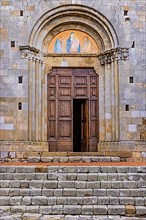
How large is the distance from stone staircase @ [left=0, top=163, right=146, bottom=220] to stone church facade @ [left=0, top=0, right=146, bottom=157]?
15.3 ft

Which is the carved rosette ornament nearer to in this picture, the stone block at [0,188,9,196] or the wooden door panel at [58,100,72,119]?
the wooden door panel at [58,100,72,119]

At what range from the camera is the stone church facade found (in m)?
14.7

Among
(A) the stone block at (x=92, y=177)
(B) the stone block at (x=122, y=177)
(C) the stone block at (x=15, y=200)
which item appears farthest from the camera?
(B) the stone block at (x=122, y=177)

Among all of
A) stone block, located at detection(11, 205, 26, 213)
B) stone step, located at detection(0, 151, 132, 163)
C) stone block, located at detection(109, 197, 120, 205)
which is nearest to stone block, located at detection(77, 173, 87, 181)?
stone block, located at detection(109, 197, 120, 205)

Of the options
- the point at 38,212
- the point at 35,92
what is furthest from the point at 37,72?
the point at 38,212

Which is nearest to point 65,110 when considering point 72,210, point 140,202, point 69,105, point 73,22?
point 69,105

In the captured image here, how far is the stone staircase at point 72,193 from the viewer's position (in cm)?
827

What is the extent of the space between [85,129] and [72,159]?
2.96m

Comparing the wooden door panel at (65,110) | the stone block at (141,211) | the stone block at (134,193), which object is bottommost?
the stone block at (141,211)

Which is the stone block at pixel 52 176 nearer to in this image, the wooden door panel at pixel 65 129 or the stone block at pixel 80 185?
the stone block at pixel 80 185

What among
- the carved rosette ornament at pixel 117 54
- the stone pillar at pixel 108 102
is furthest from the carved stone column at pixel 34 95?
the carved rosette ornament at pixel 117 54

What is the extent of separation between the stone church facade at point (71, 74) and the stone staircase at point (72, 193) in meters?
4.65

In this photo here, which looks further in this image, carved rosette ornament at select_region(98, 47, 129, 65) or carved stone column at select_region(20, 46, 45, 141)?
carved rosette ornament at select_region(98, 47, 129, 65)

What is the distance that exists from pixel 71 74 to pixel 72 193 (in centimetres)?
745
